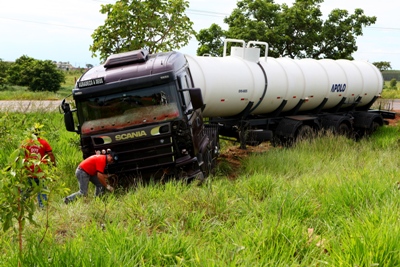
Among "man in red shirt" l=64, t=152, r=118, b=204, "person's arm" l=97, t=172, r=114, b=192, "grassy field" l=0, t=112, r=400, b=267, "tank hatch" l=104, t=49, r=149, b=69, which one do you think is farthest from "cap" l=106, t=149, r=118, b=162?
"tank hatch" l=104, t=49, r=149, b=69

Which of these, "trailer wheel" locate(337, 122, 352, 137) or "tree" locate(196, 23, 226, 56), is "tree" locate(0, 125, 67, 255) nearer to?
"trailer wheel" locate(337, 122, 352, 137)

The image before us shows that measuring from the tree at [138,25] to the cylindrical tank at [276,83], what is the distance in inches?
130

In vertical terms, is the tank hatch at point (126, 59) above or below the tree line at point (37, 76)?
below

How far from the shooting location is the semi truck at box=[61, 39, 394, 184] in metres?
8.54

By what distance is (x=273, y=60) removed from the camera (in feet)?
47.8

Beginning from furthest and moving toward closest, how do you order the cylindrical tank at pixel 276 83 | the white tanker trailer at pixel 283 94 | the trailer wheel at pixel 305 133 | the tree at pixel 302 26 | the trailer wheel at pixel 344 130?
the tree at pixel 302 26 → the trailer wheel at pixel 344 130 → the trailer wheel at pixel 305 133 → the white tanker trailer at pixel 283 94 → the cylindrical tank at pixel 276 83

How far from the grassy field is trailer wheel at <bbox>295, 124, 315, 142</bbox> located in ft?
19.9

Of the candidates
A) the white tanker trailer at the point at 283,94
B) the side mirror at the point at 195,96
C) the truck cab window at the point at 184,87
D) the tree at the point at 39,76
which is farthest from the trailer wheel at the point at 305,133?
the tree at the point at 39,76

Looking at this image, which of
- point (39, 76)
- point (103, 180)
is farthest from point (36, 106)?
point (39, 76)

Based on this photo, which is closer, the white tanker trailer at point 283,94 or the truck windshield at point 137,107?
the truck windshield at point 137,107

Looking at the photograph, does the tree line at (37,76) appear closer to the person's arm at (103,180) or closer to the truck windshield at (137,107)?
the truck windshield at (137,107)

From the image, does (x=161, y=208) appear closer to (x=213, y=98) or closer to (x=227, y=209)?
(x=227, y=209)

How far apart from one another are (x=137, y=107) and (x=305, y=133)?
7347 mm

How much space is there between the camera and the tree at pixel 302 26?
33.0 metres
